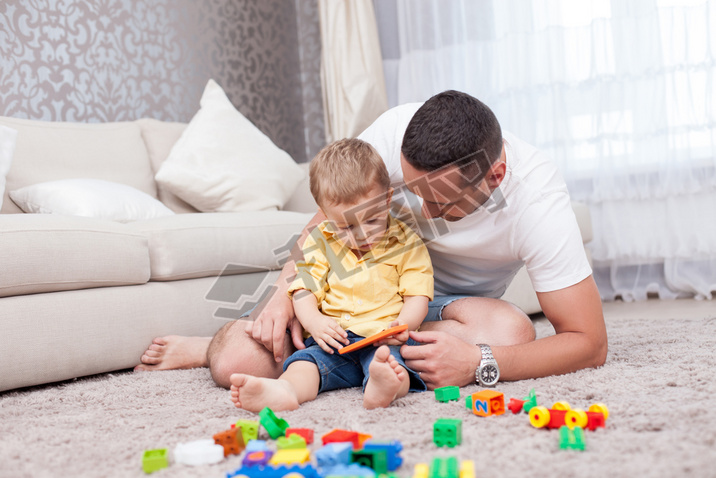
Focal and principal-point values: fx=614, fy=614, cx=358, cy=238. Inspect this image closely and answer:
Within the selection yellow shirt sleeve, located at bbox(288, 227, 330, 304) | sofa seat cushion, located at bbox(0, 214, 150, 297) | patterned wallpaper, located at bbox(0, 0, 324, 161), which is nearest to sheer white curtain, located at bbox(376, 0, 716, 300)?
patterned wallpaper, located at bbox(0, 0, 324, 161)

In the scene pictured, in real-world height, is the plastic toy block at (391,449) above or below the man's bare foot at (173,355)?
above

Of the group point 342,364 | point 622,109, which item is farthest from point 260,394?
point 622,109

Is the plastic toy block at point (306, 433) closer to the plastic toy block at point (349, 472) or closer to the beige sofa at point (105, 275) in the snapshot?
the plastic toy block at point (349, 472)

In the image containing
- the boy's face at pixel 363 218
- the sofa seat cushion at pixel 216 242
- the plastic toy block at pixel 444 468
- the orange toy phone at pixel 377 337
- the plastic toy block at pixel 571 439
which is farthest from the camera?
the sofa seat cushion at pixel 216 242

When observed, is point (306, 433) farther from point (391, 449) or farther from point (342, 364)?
point (342, 364)

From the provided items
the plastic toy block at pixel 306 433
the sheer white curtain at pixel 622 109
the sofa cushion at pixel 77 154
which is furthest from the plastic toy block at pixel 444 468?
the sheer white curtain at pixel 622 109

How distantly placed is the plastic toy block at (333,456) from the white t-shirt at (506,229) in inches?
23.1

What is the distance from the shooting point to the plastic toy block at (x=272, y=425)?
88 cm

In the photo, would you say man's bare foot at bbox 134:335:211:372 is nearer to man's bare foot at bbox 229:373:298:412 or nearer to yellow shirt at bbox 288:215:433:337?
yellow shirt at bbox 288:215:433:337

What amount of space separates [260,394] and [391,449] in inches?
13.2

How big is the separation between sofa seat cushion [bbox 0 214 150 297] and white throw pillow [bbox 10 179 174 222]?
15.9 inches

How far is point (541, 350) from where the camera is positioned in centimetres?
115

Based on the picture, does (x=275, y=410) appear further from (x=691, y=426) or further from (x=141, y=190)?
(x=141, y=190)

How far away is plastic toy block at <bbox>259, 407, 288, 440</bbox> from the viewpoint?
2.89 feet
